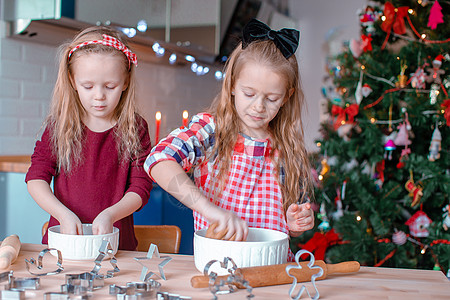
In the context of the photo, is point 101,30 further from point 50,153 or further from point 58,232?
point 58,232

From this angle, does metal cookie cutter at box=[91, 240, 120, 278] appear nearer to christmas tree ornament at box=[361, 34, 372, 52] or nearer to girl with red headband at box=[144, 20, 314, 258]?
girl with red headband at box=[144, 20, 314, 258]

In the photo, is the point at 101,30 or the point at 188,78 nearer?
the point at 101,30

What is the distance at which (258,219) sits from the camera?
1.11 metres

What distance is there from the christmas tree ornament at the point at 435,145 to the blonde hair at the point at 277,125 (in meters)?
0.97

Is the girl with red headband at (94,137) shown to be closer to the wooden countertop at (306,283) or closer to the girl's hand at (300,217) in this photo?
the wooden countertop at (306,283)

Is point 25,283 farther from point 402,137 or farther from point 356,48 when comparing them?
point 356,48

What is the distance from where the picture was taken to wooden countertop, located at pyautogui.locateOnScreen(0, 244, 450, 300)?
2.32 feet

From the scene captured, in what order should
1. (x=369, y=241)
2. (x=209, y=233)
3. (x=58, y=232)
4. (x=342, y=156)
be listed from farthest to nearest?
(x=342, y=156)
(x=369, y=241)
(x=58, y=232)
(x=209, y=233)

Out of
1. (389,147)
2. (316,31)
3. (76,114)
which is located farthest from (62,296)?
(316,31)

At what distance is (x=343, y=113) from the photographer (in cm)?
217

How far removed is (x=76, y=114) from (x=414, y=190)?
1.40 metres

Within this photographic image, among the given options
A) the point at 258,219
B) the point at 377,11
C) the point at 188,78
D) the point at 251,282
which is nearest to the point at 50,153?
the point at 258,219

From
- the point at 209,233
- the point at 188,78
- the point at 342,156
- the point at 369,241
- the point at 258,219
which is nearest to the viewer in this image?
the point at 209,233

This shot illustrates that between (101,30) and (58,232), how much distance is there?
49 centimetres
